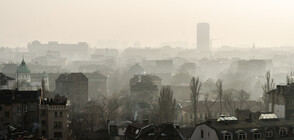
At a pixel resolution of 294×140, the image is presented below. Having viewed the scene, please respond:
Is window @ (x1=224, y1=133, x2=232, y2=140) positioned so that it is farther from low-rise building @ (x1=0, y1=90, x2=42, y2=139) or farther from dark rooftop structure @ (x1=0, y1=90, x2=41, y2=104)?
dark rooftop structure @ (x1=0, y1=90, x2=41, y2=104)

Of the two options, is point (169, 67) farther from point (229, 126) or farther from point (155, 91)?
point (229, 126)

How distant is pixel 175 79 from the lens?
13375 cm

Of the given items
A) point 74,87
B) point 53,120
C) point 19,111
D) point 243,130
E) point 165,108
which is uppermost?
point 74,87

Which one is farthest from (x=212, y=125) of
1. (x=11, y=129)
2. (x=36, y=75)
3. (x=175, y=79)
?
(x=175, y=79)

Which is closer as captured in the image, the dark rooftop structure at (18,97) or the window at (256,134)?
the window at (256,134)

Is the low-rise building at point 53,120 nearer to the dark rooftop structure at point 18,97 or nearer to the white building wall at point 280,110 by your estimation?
the dark rooftop structure at point 18,97

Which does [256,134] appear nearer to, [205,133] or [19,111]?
[205,133]

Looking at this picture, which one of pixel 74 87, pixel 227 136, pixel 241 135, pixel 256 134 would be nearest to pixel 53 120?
pixel 227 136

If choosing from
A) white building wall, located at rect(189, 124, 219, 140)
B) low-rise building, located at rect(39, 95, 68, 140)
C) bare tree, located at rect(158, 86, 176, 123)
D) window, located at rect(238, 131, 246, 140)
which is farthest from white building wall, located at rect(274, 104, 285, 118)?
low-rise building, located at rect(39, 95, 68, 140)

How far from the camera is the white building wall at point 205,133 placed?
34.5 meters

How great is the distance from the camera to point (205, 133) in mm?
35469

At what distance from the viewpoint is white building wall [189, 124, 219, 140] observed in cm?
3447

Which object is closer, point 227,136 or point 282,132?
point 227,136

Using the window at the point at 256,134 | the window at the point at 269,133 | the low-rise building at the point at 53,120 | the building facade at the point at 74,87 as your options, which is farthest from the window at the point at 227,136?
the building facade at the point at 74,87
